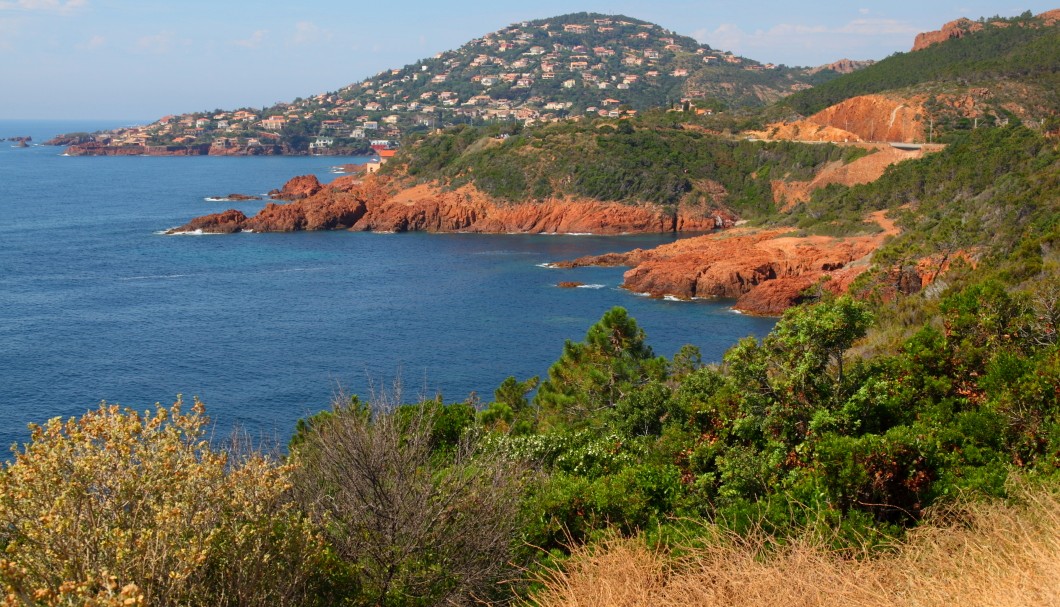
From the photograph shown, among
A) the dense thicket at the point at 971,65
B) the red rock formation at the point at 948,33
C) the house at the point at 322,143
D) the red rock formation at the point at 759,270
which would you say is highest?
the red rock formation at the point at 948,33

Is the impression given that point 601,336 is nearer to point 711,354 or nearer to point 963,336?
point 963,336

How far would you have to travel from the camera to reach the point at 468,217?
80312 mm

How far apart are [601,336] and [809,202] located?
175 feet

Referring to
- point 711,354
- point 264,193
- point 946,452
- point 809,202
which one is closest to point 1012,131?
point 809,202

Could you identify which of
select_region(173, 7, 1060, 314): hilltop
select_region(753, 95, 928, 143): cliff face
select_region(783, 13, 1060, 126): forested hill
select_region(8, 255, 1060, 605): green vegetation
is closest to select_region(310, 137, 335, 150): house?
select_region(173, 7, 1060, 314): hilltop

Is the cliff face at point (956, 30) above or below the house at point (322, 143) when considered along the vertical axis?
above

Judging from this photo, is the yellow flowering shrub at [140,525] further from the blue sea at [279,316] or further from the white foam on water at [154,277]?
the white foam on water at [154,277]

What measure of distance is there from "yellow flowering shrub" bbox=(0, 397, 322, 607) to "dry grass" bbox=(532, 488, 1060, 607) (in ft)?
8.03

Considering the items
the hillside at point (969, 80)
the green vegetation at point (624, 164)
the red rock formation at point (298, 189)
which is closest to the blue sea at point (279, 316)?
the green vegetation at point (624, 164)

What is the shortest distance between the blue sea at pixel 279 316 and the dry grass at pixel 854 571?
750 centimetres

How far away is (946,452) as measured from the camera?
405 inches

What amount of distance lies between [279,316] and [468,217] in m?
35.7

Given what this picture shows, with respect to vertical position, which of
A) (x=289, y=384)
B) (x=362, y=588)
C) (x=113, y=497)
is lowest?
(x=289, y=384)

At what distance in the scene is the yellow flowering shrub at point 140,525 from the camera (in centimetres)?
630
